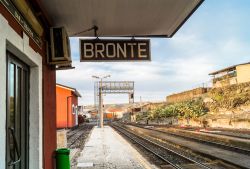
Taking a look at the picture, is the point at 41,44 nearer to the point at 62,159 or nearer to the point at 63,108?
the point at 62,159

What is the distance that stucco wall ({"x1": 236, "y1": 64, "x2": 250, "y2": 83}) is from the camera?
163 ft

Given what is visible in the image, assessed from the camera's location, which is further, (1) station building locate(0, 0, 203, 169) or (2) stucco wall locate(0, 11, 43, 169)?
(2) stucco wall locate(0, 11, 43, 169)

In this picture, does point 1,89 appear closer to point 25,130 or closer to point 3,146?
point 3,146

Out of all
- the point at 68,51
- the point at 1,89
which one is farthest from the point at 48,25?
the point at 1,89

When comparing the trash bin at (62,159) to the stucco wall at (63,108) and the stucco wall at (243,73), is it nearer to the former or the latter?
the stucco wall at (63,108)

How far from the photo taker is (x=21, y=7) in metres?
4.67

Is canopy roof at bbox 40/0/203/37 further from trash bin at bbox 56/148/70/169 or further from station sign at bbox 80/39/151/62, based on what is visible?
trash bin at bbox 56/148/70/169

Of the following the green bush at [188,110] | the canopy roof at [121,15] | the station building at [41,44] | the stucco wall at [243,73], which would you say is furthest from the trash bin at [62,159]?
the green bush at [188,110]

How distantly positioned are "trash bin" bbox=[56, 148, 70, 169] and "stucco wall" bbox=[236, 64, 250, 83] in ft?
147

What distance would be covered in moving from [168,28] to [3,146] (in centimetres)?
483

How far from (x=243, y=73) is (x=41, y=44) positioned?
155 ft

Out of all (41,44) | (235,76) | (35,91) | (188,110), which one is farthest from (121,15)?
(235,76)

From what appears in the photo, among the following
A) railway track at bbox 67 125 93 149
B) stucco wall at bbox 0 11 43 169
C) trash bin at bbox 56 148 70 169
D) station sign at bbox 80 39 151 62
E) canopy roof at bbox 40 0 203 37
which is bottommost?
railway track at bbox 67 125 93 149

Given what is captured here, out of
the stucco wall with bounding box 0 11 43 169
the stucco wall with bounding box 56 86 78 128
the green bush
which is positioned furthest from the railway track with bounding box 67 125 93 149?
the green bush
